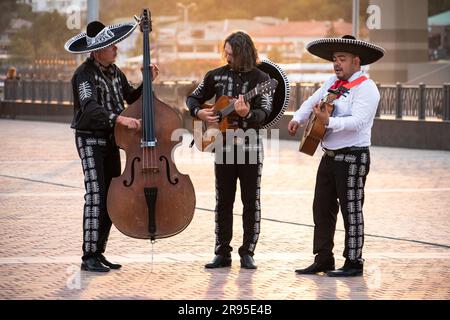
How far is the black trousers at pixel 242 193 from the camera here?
32.4ft

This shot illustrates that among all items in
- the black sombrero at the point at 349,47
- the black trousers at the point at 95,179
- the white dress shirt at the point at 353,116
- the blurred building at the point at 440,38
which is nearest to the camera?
the white dress shirt at the point at 353,116

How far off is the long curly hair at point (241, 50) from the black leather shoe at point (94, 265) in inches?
77.2

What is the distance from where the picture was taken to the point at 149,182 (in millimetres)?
9391

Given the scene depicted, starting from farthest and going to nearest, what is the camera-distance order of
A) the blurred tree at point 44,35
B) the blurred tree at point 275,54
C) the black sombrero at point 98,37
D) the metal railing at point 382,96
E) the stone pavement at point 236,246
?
the blurred tree at point 275,54 → the blurred tree at point 44,35 → the metal railing at point 382,96 → the black sombrero at point 98,37 → the stone pavement at point 236,246

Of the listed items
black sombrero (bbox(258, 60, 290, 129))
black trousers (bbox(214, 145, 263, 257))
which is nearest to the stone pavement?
black trousers (bbox(214, 145, 263, 257))

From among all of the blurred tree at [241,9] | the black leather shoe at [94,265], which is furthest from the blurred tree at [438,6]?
the black leather shoe at [94,265]

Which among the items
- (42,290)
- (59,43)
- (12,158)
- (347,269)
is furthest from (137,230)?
(59,43)

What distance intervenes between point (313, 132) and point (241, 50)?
3.00ft

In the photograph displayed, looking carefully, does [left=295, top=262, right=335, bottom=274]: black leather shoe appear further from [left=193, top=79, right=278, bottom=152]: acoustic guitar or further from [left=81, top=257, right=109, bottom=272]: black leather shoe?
[left=81, top=257, right=109, bottom=272]: black leather shoe

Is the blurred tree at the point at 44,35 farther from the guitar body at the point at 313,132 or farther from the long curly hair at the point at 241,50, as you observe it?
the guitar body at the point at 313,132

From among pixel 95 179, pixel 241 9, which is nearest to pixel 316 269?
pixel 95 179

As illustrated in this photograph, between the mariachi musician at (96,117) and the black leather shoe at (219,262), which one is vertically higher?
the mariachi musician at (96,117)

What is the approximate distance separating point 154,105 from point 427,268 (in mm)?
2701

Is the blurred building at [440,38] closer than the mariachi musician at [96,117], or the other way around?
the mariachi musician at [96,117]
